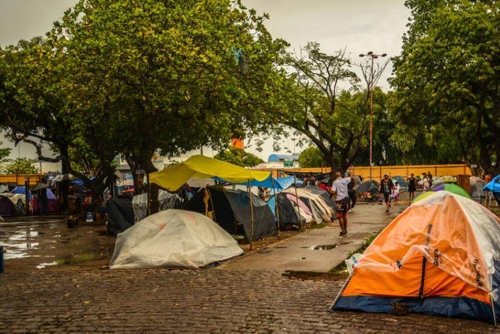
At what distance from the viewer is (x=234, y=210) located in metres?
15.3

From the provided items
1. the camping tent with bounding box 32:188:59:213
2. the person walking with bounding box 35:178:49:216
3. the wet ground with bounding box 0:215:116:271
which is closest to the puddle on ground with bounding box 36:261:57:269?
the wet ground with bounding box 0:215:116:271

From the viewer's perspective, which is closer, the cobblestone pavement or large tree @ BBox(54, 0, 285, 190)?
the cobblestone pavement

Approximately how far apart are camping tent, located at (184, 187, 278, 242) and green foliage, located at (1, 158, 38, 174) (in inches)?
1925

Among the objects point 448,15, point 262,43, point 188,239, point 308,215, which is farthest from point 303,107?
point 188,239

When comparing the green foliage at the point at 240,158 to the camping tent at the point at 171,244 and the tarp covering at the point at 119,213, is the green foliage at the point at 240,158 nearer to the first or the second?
the tarp covering at the point at 119,213

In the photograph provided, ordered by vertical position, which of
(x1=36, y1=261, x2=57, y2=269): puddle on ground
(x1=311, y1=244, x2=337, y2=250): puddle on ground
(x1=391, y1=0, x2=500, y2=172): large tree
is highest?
(x1=391, y1=0, x2=500, y2=172): large tree

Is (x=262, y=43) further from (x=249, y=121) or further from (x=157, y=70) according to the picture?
(x=157, y=70)

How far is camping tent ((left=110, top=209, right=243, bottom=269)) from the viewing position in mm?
11266

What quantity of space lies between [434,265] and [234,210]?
8.73 m

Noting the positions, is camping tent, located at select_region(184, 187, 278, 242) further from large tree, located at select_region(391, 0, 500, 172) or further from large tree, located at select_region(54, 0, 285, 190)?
large tree, located at select_region(391, 0, 500, 172)

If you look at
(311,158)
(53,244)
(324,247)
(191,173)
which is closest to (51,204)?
(53,244)

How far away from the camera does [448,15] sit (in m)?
24.1

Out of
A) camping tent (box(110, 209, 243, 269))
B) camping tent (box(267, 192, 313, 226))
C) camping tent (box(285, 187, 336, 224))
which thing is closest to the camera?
camping tent (box(110, 209, 243, 269))

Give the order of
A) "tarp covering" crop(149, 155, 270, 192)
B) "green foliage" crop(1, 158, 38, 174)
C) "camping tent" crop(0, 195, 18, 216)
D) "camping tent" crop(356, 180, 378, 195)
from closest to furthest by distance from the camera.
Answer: "tarp covering" crop(149, 155, 270, 192)
"camping tent" crop(0, 195, 18, 216)
"camping tent" crop(356, 180, 378, 195)
"green foliage" crop(1, 158, 38, 174)
